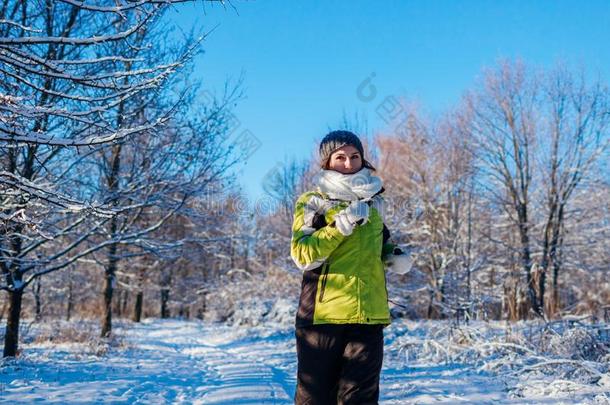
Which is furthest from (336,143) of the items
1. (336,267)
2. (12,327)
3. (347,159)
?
(12,327)

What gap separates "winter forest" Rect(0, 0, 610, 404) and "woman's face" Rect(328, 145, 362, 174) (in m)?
1.26

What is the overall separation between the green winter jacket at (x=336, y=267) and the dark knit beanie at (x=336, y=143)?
0.29 metres

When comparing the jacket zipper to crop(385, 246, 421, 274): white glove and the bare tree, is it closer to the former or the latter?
crop(385, 246, 421, 274): white glove

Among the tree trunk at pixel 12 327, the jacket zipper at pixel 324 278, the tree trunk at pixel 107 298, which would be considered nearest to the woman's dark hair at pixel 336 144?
the jacket zipper at pixel 324 278

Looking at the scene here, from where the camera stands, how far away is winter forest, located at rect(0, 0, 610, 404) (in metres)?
3.35

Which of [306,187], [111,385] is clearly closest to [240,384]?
[111,385]

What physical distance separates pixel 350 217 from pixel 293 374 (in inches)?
209

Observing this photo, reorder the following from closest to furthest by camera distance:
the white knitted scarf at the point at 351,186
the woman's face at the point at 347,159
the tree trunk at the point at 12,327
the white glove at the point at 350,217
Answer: the white glove at the point at 350,217 → the white knitted scarf at the point at 351,186 → the woman's face at the point at 347,159 → the tree trunk at the point at 12,327

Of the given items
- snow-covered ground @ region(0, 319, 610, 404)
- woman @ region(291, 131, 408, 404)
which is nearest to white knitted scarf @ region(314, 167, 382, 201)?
woman @ region(291, 131, 408, 404)

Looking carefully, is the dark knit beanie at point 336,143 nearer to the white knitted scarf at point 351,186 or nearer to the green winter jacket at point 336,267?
the white knitted scarf at point 351,186

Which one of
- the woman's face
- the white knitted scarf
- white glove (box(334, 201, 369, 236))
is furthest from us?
the woman's face

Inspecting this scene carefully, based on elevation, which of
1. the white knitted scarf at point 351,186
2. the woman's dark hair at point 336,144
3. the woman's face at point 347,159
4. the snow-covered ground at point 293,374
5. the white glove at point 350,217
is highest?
the woman's dark hair at point 336,144

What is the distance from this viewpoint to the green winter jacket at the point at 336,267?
7.05 ft

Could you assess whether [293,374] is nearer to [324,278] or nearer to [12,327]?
Answer: [12,327]
